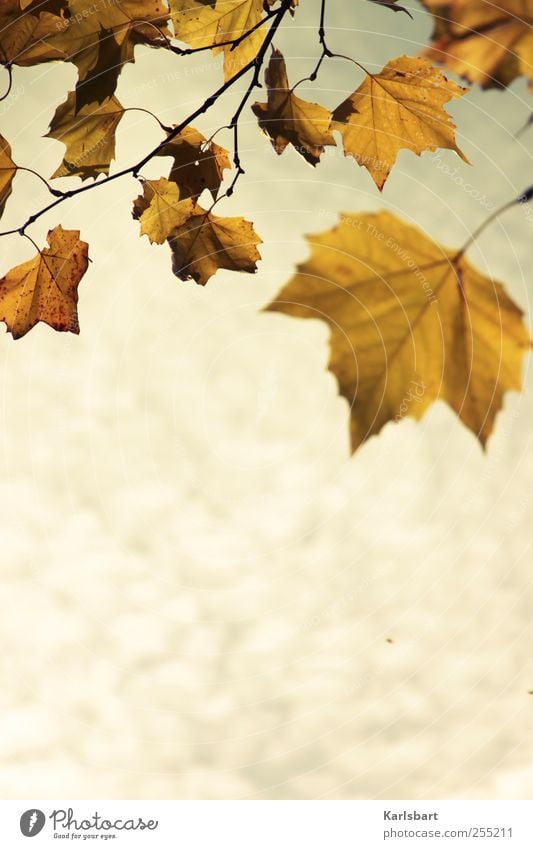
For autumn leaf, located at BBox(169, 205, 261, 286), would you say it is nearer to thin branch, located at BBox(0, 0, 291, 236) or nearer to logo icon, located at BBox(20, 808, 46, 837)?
thin branch, located at BBox(0, 0, 291, 236)

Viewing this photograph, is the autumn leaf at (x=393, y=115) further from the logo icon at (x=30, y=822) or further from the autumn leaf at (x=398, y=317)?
the logo icon at (x=30, y=822)

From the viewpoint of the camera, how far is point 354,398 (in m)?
0.57

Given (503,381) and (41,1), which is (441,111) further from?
(41,1)

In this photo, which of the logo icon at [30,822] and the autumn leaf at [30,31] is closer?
the autumn leaf at [30,31]

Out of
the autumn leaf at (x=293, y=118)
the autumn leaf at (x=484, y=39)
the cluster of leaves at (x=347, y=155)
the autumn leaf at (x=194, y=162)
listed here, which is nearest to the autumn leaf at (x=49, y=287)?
the cluster of leaves at (x=347, y=155)

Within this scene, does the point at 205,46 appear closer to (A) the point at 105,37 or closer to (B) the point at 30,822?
(A) the point at 105,37

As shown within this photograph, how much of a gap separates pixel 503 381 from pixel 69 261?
43 cm

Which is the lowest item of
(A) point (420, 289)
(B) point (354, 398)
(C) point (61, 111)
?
(B) point (354, 398)

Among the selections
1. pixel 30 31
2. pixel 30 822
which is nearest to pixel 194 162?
pixel 30 31

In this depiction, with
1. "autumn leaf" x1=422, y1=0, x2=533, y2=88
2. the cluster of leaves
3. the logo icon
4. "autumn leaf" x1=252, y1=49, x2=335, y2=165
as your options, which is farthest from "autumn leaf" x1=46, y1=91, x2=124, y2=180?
the logo icon

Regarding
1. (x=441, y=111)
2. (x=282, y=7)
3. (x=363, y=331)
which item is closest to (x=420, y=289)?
(x=363, y=331)

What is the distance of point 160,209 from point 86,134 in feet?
0.32

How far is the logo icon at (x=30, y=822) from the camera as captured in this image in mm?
1001

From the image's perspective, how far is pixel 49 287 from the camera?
654 mm
